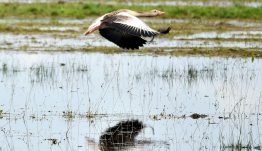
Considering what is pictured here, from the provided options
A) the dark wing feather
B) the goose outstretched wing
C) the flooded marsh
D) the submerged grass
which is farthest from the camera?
the submerged grass

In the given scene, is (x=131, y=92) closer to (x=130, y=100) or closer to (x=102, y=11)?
(x=130, y=100)

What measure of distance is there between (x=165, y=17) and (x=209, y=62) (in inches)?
586

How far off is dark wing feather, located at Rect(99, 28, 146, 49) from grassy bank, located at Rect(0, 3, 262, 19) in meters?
20.3

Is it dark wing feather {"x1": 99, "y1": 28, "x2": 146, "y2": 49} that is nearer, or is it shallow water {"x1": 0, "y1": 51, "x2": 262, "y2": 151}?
shallow water {"x1": 0, "y1": 51, "x2": 262, "y2": 151}

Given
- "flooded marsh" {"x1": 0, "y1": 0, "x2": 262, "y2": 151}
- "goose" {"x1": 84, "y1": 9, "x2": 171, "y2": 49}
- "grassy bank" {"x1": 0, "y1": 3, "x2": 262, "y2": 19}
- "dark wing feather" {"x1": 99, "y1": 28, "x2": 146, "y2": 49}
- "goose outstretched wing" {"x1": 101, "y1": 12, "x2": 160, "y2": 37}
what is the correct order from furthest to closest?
"grassy bank" {"x1": 0, "y1": 3, "x2": 262, "y2": 19} < "dark wing feather" {"x1": 99, "y1": 28, "x2": 146, "y2": 49} < "goose" {"x1": 84, "y1": 9, "x2": 171, "y2": 49} < "goose outstretched wing" {"x1": 101, "y1": 12, "x2": 160, "y2": 37} < "flooded marsh" {"x1": 0, "y1": 0, "x2": 262, "y2": 151}

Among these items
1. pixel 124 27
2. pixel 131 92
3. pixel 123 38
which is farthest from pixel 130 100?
pixel 124 27

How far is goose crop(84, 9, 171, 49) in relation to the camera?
10.7 m

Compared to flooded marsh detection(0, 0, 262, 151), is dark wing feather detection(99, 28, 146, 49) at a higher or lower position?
higher

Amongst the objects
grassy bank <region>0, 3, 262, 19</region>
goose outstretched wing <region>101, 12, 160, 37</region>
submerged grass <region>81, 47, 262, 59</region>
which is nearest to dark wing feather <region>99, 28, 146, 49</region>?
goose outstretched wing <region>101, 12, 160, 37</region>

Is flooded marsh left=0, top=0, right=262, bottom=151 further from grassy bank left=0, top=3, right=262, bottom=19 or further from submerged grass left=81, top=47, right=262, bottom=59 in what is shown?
grassy bank left=0, top=3, right=262, bottom=19

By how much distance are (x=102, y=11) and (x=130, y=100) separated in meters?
21.7

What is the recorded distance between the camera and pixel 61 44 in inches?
877

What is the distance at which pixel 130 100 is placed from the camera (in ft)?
41.8

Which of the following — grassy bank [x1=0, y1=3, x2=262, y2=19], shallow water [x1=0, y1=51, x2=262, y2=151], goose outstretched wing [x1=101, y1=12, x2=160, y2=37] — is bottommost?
shallow water [x1=0, y1=51, x2=262, y2=151]
